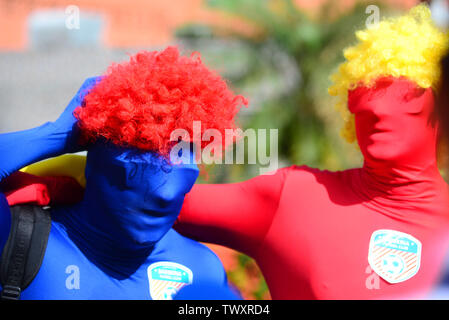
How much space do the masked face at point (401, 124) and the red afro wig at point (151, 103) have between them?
1.75 feet

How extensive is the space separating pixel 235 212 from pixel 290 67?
438 centimetres

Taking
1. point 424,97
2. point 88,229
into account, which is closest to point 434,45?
point 424,97

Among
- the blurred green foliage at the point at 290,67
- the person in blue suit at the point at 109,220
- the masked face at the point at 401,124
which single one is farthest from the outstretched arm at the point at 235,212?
the blurred green foliage at the point at 290,67

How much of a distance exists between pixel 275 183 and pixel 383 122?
0.46 meters

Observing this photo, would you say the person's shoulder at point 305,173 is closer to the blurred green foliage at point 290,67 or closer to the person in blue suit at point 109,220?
the person in blue suit at point 109,220

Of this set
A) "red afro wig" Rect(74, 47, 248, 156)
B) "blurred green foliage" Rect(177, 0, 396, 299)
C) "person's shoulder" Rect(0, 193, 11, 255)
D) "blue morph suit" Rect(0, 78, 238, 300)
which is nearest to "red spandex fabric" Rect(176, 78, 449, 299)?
"blue morph suit" Rect(0, 78, 238, 300)

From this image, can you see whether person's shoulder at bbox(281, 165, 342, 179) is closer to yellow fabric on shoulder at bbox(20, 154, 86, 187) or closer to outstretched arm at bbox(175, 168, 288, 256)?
outstretched arm at bbox(175, 168, 288, 256)

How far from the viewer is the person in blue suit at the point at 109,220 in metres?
1.89

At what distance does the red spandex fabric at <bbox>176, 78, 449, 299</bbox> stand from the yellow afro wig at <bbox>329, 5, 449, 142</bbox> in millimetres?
45

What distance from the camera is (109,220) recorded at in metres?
1.95

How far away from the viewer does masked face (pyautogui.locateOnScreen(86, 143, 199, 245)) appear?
6.18 feet

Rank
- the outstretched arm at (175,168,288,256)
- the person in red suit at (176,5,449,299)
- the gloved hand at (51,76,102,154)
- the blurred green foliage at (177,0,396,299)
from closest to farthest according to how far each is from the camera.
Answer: the gloved hand at (51,76,102,154) → the person in red suit at (176,5,449,299) → the outstretched arm at (175,168,288,256) → the blurred green foliage at (177,0,396,299)

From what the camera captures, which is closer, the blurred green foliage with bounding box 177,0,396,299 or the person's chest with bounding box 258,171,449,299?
the person's chest with bounding box 258,171,449,299
